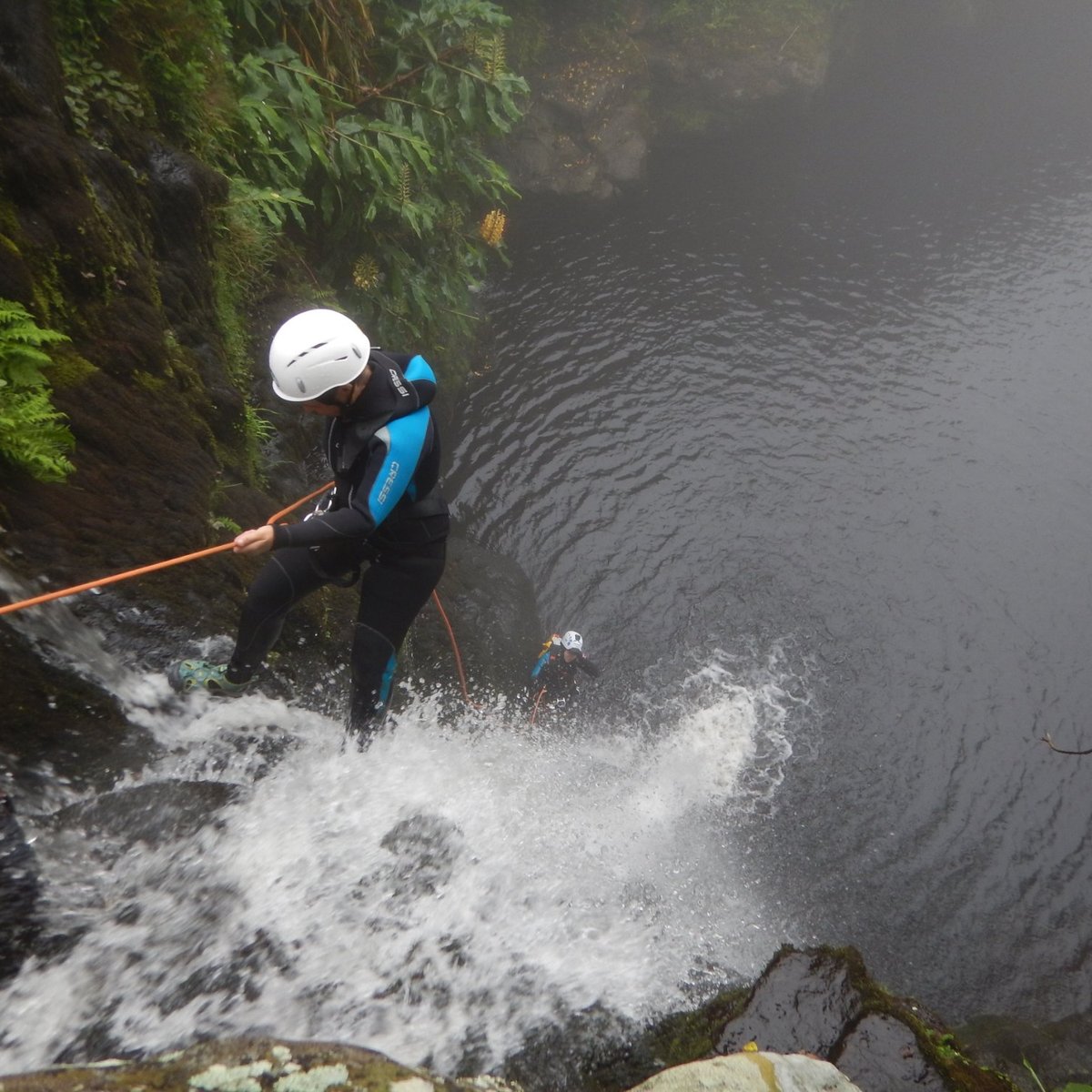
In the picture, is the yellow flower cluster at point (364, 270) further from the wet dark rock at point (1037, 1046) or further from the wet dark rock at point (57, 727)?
the wet dark rock at point (1037, 1046)

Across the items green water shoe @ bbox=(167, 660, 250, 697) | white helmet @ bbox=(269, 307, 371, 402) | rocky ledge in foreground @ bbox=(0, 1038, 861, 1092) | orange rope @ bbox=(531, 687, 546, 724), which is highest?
orange rope @ bbox=(531, 687, 546, 724)

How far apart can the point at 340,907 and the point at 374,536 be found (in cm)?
222

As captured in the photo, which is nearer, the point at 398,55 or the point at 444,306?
the point at 398,55

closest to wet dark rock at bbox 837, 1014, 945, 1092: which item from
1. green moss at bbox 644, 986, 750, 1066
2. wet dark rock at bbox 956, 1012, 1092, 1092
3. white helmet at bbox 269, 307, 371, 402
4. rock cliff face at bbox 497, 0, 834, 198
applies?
green moss at bbox 644, 986, 750, 1066

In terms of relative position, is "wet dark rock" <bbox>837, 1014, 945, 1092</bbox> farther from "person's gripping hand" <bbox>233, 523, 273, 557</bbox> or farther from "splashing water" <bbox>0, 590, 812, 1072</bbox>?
"person's gripping hand" <bbox>233, 523, 273, 557</bbox>

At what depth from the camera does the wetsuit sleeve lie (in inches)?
176

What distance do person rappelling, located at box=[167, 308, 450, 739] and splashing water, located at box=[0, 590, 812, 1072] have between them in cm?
50

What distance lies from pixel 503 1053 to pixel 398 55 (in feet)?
34.4

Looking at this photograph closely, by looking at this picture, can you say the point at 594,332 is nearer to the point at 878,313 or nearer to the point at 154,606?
the point at 878,313

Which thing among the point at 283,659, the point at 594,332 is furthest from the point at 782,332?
the point at 283,659

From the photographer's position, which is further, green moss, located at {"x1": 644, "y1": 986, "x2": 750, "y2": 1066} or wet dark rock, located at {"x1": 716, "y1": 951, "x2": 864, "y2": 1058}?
green moss, located at {"x1": 644, "y1": 986, "x2": 750, "y2": 1066}

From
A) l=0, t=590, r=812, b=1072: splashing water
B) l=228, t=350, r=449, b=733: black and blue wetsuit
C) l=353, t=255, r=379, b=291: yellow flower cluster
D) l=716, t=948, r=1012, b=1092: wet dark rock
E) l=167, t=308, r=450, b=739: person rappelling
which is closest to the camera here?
l=0, t=590, r=812, b=1072: splashing water

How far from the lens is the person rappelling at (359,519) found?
444cm

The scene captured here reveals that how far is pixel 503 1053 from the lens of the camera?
4426 mm
